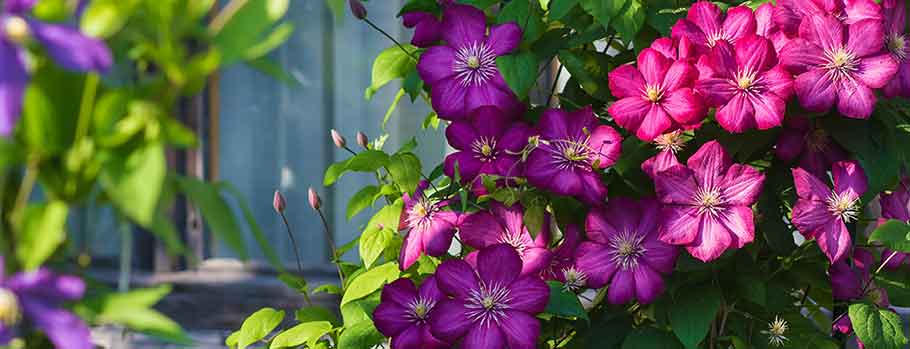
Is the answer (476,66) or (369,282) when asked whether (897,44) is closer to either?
(476,66)

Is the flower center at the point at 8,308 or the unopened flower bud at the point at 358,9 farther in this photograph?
the unopened flower bud at the point at 358,9

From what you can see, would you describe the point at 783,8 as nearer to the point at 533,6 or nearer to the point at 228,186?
the point at 533,6

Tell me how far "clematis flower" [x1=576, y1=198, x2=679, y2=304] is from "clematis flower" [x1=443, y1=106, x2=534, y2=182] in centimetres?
10

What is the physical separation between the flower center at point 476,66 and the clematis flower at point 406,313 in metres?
0.21

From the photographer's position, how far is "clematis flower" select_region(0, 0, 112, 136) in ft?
1.33

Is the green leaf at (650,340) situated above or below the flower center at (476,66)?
below

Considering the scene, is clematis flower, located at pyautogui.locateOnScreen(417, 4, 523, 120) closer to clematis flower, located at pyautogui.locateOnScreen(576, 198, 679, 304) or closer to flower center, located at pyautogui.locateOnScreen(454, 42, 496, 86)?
flower center, located at pyautogui.locateOnScreen(454, 42, 496, 86)

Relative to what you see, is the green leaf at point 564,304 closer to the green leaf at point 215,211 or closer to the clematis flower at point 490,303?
the clematis flower at point 490,303

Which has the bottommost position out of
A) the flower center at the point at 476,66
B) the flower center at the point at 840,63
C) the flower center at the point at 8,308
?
the flower center at the point at 8,308

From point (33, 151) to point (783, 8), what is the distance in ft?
2.59

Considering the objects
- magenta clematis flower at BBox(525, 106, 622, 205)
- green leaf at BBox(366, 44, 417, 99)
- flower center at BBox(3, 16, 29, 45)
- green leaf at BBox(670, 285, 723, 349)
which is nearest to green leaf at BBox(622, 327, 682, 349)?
green leaf at BBox(670, 285, 723, 349)

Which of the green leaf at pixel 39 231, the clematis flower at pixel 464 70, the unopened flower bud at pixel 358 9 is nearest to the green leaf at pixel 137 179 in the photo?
the green leaf at pixel 39 231

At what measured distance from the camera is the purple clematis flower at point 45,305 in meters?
0.45

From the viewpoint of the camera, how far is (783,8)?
1.04 meters
